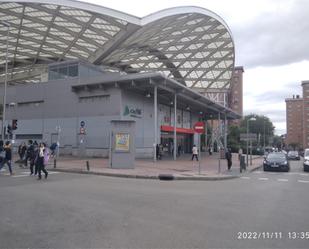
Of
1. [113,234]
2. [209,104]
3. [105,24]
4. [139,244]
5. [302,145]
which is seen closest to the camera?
[139,244]

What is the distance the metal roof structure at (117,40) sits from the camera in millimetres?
33812

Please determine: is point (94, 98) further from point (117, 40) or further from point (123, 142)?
point (123, 142)

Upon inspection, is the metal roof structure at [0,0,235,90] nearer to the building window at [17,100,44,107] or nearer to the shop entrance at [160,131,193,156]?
the building window at [17,100,44,107]

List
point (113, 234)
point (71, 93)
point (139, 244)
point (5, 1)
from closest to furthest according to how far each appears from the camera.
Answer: point (139, 244) < point (113, 234) < point (5, 1) < point (71, 93)

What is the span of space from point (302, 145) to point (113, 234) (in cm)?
13495

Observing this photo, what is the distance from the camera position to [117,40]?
38594 mm

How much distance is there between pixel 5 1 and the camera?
29.6m

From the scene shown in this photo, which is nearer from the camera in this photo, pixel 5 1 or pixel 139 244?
pixel 139 244

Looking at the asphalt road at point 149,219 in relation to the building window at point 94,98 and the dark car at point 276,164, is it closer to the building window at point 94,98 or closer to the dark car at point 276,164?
the dark car at point 276,164

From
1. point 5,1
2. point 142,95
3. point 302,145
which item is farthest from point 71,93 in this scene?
point 302,145

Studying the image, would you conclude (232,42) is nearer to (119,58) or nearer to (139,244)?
(119,58)

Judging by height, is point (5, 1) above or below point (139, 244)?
above

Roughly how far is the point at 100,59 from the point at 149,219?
1603 inches

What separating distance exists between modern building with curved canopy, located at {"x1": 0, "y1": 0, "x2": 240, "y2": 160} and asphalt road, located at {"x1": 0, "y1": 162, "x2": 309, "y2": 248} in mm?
19053
